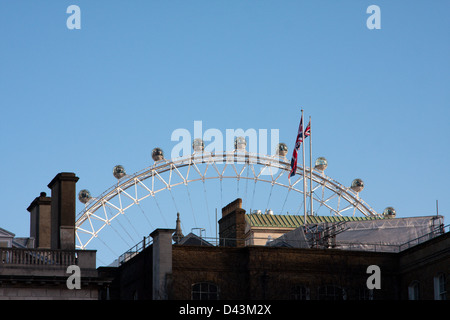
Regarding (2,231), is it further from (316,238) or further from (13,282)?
(316,238)

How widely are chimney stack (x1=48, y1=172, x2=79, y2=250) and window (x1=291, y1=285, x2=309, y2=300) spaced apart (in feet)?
43.0

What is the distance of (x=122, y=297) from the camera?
207 ft

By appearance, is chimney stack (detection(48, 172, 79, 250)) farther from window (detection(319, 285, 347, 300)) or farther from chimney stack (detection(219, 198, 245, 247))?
window (detection(319, 285, 347, 300))

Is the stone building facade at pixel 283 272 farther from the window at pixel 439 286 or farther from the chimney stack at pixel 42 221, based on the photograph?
the chimney stack at pixel 42 221

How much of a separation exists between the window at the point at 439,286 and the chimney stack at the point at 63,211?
19.6 meters

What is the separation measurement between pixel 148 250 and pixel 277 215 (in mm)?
34259

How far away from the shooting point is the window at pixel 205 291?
57.5 metres

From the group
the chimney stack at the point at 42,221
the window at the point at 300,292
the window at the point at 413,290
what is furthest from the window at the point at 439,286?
the chimney stack at the point at 42,221

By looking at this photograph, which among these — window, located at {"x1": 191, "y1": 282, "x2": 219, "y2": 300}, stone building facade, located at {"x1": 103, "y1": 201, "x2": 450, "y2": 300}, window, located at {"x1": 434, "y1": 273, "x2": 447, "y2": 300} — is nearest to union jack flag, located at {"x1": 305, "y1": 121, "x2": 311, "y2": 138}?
stone building facade, located at {"x1": 103, "y1": 201, "x2": 450, "y2": 300}

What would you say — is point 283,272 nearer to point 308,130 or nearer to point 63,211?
point 63,211

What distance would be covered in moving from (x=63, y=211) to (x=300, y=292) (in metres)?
14.4

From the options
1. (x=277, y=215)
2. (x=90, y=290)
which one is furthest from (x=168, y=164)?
(x=90, y=290)

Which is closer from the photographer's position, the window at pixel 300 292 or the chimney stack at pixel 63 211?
the chimney stack at pixel 63 211

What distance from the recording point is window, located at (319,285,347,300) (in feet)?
195
